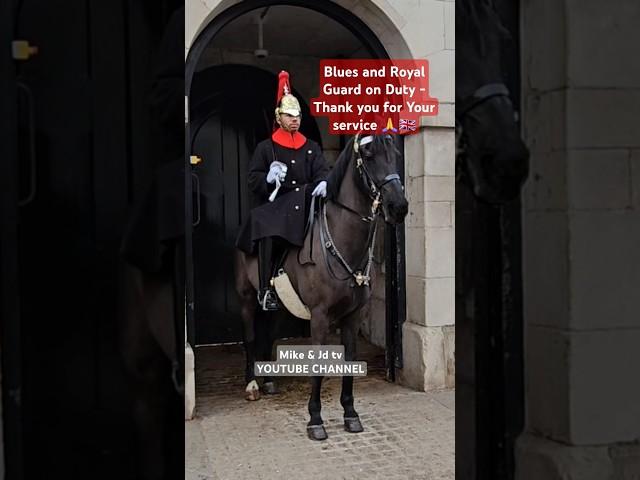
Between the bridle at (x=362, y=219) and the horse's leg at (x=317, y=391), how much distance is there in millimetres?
259

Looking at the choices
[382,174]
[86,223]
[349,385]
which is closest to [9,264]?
[86,223]

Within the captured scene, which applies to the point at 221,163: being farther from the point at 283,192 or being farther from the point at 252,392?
the point at 252,392

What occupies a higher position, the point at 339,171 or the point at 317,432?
the point at 339,171

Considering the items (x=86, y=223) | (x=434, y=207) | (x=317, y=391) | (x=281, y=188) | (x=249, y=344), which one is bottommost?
(x=317, y=391)

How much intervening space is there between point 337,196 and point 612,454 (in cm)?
237

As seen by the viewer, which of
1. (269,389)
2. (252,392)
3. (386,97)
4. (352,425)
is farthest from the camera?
(386,97)

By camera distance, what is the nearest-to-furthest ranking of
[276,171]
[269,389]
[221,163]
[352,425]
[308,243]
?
[352,425], [308,243], [276,171], [269,389], [221,163]

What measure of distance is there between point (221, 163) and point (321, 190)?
1.81m

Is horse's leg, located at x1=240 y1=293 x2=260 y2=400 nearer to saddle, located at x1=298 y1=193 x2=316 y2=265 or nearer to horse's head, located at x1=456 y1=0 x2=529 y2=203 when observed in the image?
saddle, located at x1=298 y1=193 x2=316 y2=265

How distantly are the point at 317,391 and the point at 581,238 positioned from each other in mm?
2364

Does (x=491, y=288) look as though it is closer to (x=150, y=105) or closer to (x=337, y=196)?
(x=150, y=105)

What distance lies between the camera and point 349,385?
3.55 m

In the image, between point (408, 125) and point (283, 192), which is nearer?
point (283, 192)

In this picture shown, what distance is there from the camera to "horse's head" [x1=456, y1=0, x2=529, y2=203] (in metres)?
1.37
